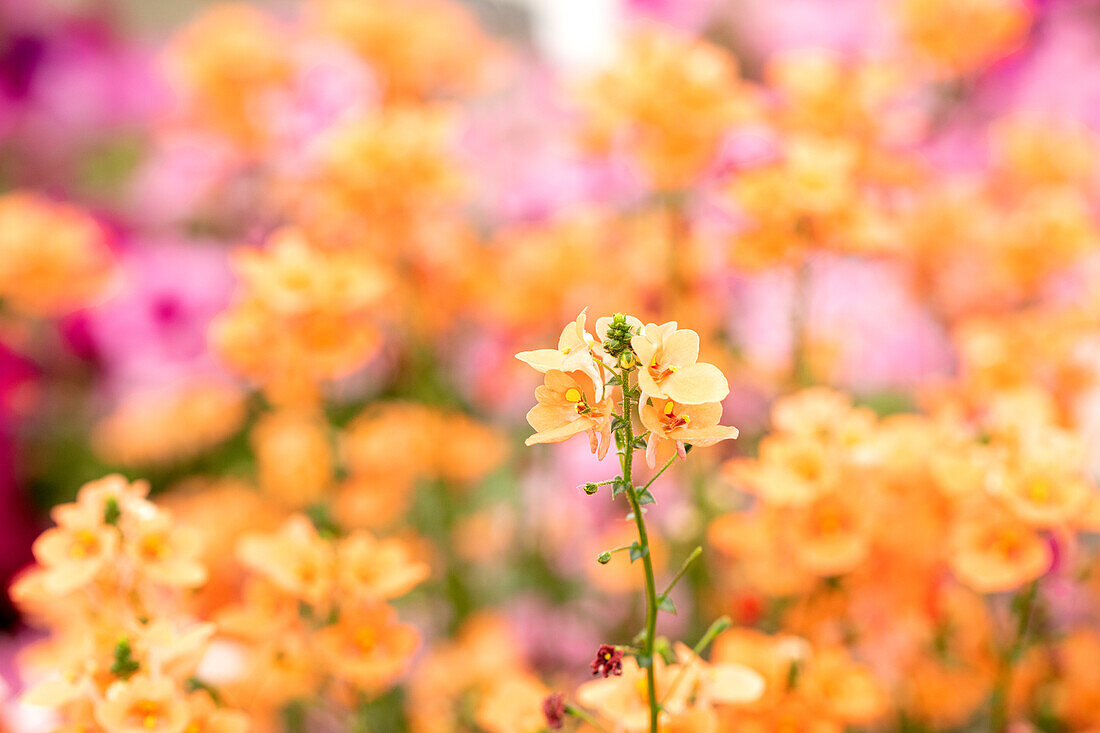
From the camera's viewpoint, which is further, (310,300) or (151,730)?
(310,300)

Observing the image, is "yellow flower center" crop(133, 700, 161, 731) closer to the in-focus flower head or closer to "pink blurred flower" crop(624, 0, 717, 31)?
the in-focus flower head

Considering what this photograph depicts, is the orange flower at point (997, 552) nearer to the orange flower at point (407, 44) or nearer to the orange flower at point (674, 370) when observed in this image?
the orange flower at point (674, 370)

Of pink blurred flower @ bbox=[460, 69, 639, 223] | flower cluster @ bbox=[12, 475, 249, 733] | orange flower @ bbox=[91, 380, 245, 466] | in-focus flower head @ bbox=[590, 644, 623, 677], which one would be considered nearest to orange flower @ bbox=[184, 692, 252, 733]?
flower cluster @ bbox=[12, 475, 249, 733]

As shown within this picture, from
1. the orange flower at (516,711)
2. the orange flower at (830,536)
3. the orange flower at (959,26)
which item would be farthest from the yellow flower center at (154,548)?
the orange flower at (959,26)

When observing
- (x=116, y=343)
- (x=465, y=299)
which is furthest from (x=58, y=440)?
(x=465, y=299)

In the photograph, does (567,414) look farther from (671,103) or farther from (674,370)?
(671,103)

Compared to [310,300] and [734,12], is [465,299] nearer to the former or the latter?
[310,300]
